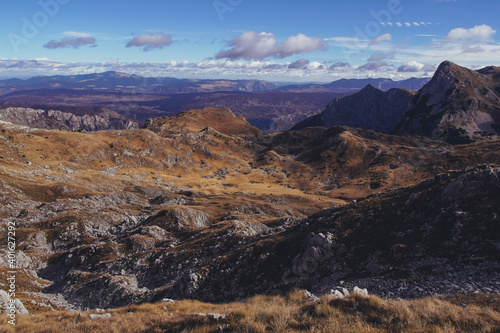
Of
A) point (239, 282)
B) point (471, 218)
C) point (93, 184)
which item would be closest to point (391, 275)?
point (471, 218)

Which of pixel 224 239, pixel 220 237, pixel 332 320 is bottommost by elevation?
pixel 220 237

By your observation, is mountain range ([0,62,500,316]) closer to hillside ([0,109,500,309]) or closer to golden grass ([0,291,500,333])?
hillside ([0,109,500,309])

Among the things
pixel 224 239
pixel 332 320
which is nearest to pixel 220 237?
pixel 224 239

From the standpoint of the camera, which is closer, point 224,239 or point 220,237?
point 224,239

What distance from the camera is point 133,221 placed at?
80.8 metres

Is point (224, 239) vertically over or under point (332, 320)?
under

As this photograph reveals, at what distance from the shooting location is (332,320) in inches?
523

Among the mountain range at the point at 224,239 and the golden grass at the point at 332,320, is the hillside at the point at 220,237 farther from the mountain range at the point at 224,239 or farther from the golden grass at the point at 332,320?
the golden grass at the point at 332,320

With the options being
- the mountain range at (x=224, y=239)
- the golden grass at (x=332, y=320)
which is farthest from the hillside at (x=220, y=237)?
the golden grass at (x=332, y=320)

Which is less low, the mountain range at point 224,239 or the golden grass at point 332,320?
the golden grass at point 332,320

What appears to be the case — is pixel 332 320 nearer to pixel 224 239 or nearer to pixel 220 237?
pixel 224 239

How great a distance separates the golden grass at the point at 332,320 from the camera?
12492mm

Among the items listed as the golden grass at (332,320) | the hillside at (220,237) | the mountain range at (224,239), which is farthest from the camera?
the hillside at (220,237)

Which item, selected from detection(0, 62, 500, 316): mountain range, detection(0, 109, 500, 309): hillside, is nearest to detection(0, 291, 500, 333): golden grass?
detection(0, 62, 500, 316): mountain range
